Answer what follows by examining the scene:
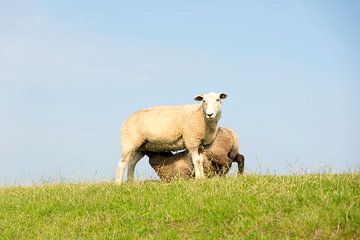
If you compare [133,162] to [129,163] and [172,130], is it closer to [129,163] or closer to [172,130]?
[129,163]

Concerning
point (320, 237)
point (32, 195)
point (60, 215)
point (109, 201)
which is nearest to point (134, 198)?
point (109, 201)

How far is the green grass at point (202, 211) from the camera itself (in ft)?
28.9

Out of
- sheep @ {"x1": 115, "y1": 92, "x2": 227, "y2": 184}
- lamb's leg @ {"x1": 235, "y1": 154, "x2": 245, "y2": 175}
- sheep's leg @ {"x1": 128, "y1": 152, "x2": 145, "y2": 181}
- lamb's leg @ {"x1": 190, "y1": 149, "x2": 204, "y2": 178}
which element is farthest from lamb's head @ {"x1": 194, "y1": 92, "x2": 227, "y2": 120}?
sheep's leg @ {"x1": 128, "y1": 152, "x2": 145, "y2": 181}

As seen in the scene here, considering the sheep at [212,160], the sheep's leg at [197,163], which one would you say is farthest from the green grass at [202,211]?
the sheep at [212,160]

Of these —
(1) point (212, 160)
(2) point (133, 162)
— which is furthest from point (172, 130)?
(2) point (133, 162)

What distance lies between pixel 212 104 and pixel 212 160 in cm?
178

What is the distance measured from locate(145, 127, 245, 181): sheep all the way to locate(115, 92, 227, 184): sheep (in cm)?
32

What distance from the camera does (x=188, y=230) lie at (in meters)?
9.45

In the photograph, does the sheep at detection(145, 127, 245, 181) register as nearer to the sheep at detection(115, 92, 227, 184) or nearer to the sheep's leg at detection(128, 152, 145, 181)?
the sheep at detection(115, 92, 227, 184)

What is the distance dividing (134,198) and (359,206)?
4880 mm

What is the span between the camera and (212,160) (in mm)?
15055

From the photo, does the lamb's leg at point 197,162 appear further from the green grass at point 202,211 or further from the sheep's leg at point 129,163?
the sheep's leg at point 129,163

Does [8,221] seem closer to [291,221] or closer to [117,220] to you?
[117,220]

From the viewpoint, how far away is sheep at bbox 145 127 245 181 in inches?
589
